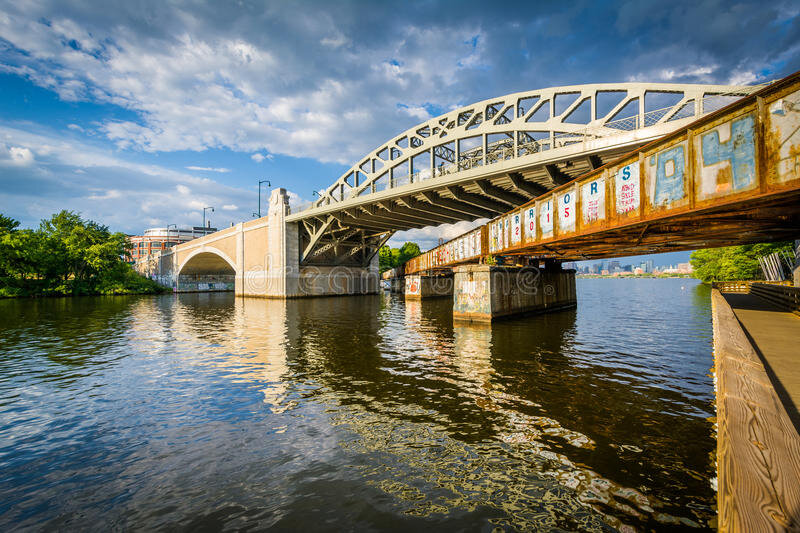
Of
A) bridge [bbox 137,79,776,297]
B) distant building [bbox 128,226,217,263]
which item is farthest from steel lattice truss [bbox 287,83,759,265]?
distant building [bbox 128,226,217,263]

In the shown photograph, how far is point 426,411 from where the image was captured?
291 inches

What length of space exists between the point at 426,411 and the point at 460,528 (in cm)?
350

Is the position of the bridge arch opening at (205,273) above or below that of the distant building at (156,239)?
Answer: below

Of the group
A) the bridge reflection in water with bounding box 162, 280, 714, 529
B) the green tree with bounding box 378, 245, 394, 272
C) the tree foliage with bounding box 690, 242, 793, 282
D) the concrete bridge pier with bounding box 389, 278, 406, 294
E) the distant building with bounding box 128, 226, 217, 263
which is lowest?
the bridge reflection in water with bounding box 162, 280, 714, 529

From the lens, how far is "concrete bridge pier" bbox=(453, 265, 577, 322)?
20625 mm

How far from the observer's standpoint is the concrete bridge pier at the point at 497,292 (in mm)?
20625

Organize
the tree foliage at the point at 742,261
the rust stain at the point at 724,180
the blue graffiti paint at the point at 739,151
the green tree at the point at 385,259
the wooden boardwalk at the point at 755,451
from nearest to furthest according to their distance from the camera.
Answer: the wooden boardwalk at the point at 755,451 < the blue graffiti paint at the point at 739,151 < the rust stain at the point at 724,180 < the tree foliage at the point at 742,261 < the green tree at the point at 385,259

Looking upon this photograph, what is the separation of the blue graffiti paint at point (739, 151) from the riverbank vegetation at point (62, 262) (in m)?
73.4

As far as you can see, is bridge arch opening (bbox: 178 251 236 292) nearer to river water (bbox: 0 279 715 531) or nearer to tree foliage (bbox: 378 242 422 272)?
tree foliage (bbox: 378 242 422 272)

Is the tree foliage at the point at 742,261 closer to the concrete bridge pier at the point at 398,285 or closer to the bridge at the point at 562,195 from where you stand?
the bridge at the point at 562,195

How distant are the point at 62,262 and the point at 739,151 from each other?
79.5m

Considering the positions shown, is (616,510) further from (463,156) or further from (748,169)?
(463,156)

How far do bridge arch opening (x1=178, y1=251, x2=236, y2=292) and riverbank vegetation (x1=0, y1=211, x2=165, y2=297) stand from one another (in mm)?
12390

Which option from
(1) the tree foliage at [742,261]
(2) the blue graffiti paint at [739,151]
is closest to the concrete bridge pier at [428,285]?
(2) the blue graffiti paint at [739,151]
